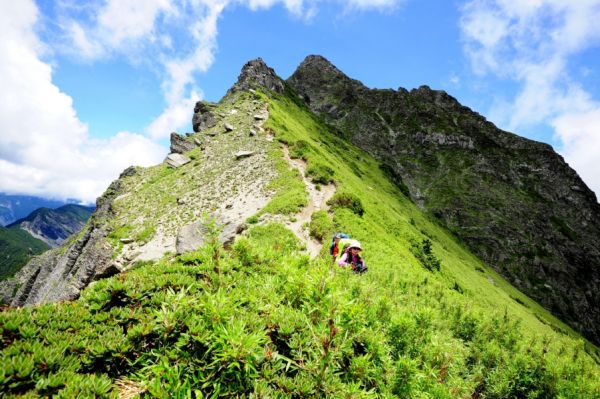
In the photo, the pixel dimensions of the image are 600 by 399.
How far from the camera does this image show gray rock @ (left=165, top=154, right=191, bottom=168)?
42800mm

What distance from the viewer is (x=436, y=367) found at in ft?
20.1

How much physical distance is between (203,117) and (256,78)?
102 feet

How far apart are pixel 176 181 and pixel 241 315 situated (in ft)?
118

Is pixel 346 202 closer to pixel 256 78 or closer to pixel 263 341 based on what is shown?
pixel 263 341

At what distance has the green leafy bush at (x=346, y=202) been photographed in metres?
27.0

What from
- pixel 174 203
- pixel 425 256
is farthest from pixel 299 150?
pixel 425 256

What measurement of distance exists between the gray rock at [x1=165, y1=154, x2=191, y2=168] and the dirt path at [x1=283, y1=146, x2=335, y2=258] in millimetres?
15646

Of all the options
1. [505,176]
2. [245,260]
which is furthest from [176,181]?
[505,176]

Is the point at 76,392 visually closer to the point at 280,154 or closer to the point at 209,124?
the point at 280,154

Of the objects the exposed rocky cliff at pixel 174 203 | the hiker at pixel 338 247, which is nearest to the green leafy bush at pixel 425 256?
the hiker at pixel 338 247

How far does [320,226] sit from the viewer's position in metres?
22.3

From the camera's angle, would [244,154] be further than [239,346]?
Yes

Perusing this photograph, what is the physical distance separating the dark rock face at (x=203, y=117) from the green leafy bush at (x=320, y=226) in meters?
37.4

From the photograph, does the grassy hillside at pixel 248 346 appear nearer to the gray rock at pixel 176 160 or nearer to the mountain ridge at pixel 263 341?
the mountain ridge at pixel 263 341
